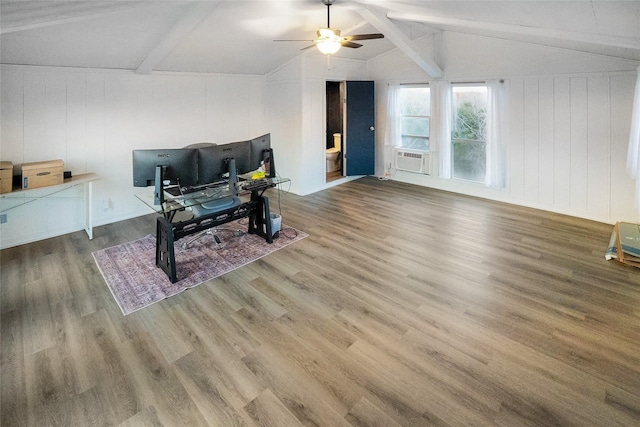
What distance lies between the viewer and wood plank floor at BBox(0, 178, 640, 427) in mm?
1945

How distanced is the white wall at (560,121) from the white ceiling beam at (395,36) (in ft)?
1.18

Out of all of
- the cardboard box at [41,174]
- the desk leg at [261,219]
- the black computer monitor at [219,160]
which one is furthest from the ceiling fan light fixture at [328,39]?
the cardboard box at [41,174]

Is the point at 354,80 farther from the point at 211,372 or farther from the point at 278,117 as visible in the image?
the point at 211,372

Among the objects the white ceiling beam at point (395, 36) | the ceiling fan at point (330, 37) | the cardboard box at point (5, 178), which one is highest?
the white ceiling beam at point (395, 36)

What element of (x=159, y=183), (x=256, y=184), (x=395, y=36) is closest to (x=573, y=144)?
(x=395, y=36)

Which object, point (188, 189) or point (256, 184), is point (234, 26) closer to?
point (256, 184)

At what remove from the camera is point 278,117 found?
6.51m

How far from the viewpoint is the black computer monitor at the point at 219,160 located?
3.51 m

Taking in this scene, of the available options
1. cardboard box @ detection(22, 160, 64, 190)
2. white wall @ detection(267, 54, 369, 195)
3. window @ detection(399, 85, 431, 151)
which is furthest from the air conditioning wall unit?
cardboard box @ detection(22, 160, 64, 190)

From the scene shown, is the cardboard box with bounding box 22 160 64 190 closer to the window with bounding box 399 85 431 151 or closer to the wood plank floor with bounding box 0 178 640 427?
the wood plank floor with bounding box 0 178 640 427

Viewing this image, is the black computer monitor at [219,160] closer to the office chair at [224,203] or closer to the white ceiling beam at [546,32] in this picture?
the office chair at [224,203]

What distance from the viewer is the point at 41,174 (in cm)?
387

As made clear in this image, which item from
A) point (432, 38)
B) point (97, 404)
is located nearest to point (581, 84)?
point (432, 38)

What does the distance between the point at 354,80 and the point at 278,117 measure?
5.43 ft
